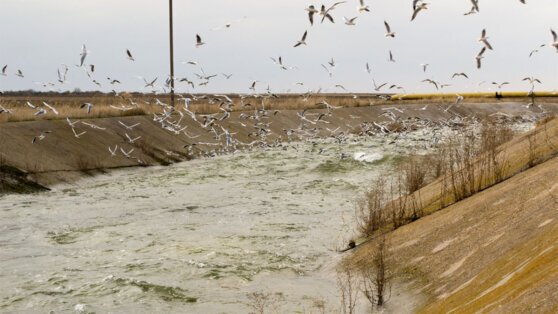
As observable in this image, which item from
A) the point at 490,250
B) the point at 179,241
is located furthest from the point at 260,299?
the point at 179,241

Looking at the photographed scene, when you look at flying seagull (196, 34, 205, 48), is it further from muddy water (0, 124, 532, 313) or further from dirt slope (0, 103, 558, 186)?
dirt slope (0, 103, 558, 186)

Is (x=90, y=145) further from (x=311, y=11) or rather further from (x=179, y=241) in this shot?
(x=311, y=11)

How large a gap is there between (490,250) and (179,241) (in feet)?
21.2

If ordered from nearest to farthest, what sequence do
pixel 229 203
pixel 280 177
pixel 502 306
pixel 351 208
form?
pixel 502 306 < pixel 351 208 < pixel 229 203 < pixel 280 177

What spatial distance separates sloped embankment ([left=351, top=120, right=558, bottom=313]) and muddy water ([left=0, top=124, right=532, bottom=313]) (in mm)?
1243

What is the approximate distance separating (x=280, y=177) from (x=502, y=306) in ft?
53.4

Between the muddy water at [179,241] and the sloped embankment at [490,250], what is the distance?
4.08 ft

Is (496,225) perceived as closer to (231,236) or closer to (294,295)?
(294,295)

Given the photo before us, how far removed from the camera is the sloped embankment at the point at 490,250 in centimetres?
515

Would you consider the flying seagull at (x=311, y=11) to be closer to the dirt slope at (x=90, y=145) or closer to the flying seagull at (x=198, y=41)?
the flying seagull at (x=198, y=41)

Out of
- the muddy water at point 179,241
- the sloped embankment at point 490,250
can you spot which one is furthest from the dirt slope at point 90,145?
the sloped embankment at point 490,250

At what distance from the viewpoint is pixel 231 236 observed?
1188 cm

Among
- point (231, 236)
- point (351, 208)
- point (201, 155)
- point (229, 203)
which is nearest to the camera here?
point (231, 236)

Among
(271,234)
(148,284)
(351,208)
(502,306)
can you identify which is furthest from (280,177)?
(502,306)
